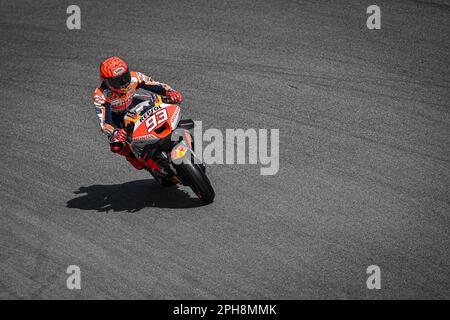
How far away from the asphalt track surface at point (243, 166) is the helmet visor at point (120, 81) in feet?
5.50

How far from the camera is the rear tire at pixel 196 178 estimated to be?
755cm

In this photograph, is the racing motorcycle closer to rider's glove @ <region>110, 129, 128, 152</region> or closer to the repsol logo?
the repsol logo

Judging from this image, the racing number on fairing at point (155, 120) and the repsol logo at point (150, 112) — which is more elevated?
the repsol logo at point (150, 112)

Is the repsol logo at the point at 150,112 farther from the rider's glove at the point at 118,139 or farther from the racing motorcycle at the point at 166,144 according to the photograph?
the rider's glove at the point at 118,139

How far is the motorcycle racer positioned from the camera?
7.86 m

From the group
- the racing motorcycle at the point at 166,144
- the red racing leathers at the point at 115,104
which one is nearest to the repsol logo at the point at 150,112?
the racing motorcycle at the point at 166,144

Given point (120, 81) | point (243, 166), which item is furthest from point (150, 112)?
point (243, 166)

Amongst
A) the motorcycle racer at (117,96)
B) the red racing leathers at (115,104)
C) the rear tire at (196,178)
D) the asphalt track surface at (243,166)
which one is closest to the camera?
the asphalt track surface at (243,166)

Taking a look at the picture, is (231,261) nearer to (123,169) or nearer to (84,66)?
(123,169)

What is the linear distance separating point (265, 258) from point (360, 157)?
3.06 meters

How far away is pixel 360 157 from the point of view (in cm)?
931

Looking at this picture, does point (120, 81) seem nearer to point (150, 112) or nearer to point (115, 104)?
point (115, 104)
